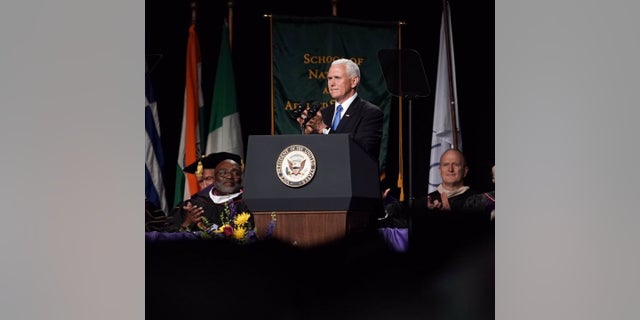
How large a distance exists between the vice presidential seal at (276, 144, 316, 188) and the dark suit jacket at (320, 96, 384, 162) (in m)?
0.59

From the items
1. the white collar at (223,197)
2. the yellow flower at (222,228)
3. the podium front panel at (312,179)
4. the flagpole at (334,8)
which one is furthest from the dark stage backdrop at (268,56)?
the podium front panel at (312,179)

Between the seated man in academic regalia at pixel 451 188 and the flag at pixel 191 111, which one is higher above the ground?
the flag at pixel 191 111

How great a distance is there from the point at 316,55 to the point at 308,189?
3.60 feet

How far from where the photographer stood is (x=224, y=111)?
470 centimetres

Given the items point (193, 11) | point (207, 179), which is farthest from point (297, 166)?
point (193, 11)

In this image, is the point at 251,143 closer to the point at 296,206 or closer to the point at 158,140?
the point at 296,206

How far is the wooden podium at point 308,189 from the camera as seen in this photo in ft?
12.5

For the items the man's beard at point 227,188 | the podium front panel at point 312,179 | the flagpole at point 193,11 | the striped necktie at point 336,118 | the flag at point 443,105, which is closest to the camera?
the podium front panel at point 312,179

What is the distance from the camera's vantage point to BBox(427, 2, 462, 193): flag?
462cm

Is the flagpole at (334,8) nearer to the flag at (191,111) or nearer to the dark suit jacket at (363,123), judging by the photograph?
the dark suit jacket at (363,123)

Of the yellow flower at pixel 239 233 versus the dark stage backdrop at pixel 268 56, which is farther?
the dark stage backdrop at pixel 268 56

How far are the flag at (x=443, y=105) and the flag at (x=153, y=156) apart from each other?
59.4 inches

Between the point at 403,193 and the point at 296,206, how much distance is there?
0.95 m

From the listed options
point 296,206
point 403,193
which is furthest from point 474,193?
point 296,206
